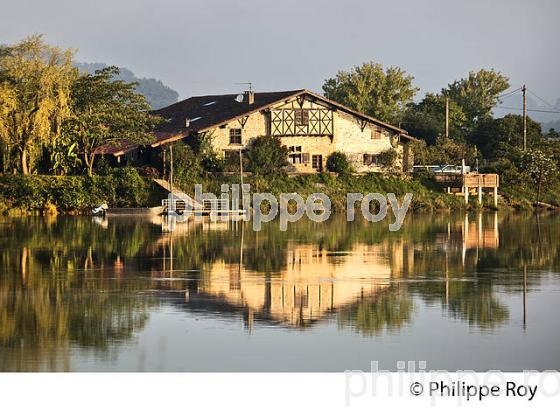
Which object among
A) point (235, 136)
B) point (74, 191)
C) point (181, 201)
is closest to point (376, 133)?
point (235, 136)

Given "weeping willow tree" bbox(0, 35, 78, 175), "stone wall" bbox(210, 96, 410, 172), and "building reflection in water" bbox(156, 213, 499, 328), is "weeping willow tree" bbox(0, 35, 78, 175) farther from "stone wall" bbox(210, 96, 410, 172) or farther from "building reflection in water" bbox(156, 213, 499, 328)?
"building reflection in water" bbox(156, 213, 499, 328)

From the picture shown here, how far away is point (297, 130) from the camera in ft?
144

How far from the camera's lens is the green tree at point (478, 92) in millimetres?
64562

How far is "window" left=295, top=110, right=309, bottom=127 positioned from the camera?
44.0 meters

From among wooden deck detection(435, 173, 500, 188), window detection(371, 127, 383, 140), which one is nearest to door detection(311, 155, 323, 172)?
window detection(371, 127, 383, 140)

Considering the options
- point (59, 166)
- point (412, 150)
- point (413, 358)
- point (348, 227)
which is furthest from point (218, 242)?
point (412, 150)

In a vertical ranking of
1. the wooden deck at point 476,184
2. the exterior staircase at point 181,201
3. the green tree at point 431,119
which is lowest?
the exterior staircase at point 181,201

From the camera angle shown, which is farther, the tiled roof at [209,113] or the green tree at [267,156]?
the green tree at [267,156]

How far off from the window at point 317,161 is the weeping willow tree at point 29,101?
1050cm

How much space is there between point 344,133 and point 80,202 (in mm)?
12745

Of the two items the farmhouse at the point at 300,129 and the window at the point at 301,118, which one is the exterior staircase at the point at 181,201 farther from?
the window at the point at 301,118

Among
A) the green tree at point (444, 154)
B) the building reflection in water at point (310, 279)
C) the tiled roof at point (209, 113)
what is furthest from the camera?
the green tree at point (444, 154)

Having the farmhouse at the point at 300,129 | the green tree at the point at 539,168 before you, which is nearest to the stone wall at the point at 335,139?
the farmhouse at the point at 300,129

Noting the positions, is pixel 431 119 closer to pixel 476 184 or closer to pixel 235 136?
pixel 476 184
